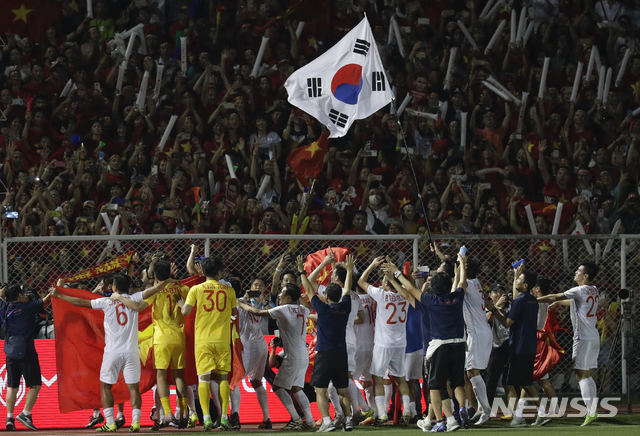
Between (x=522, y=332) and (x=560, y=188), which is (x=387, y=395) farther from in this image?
(x=560, y=188)

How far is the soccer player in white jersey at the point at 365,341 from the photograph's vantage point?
13.2 meters

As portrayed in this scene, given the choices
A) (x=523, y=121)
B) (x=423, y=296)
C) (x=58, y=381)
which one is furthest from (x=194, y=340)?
(x=523, y=121)

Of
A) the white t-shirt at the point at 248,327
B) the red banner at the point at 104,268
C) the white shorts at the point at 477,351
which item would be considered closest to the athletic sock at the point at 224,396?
the white t-shirt at the point at 248,327

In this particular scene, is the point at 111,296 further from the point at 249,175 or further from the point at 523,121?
the point at 523,121

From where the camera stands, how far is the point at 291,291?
12.3 meters

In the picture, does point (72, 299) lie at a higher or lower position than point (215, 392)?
higher

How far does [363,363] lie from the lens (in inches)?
520

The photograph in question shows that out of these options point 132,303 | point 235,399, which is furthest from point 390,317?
point 132,303

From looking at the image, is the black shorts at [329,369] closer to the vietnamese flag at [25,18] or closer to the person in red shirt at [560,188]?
the person in red shirt at [560,188]

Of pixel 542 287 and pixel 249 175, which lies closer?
pixel 542 287

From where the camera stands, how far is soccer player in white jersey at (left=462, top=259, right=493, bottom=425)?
12.5 meters

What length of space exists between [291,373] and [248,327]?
0.84 m

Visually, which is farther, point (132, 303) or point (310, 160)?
point (310, 160)

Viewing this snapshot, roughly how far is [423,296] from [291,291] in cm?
165
